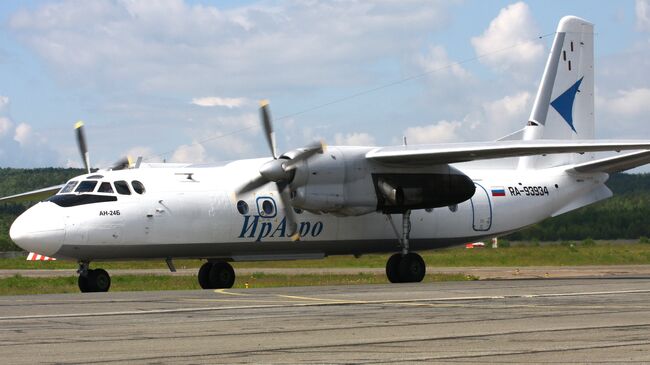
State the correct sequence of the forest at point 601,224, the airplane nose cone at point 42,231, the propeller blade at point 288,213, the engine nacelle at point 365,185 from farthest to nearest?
1. the forest at point 601,224
2. the propeller blade at point 288,213
3. the engine nacelle at point 365,185
4. the airplane nose cone at point 42,231

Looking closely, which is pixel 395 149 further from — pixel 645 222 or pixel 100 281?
pixel 645 222

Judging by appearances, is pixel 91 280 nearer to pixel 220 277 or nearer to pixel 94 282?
pixel 94 282

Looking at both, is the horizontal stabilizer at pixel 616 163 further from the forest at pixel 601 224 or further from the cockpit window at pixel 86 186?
the forest at pixel 601 224

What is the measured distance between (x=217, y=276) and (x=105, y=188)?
4.30 meters

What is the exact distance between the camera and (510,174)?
98.4ft

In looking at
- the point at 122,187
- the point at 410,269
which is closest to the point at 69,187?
the point at 122,187

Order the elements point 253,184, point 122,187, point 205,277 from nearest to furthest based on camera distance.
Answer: point 122,187, point 253,184, point 205,277

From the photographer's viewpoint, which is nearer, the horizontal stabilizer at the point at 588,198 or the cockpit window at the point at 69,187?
the cockpit window at the point at 69,187

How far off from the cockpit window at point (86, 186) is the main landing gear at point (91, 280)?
1669 mm

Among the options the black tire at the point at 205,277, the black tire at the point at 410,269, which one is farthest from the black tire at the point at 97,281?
the black tire at the point at 410,269

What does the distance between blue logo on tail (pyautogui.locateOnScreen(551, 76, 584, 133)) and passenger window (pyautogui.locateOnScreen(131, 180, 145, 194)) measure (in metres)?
13.5

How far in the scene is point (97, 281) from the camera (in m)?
23.6

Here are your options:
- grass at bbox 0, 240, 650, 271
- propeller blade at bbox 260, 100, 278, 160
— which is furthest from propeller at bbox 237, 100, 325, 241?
grass at bbox 0, 240, 650, 271

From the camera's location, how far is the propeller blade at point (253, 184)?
24.6m
